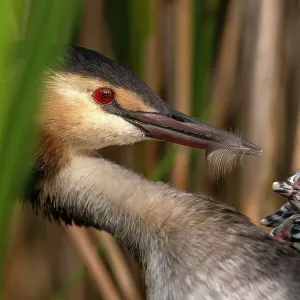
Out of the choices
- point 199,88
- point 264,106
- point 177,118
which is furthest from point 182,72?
point 177,118

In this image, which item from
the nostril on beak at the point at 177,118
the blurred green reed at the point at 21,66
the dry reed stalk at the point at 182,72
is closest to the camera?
the blurred green reed at the point at 21,66

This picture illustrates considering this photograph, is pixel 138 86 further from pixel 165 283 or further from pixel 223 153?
pixel 165 283

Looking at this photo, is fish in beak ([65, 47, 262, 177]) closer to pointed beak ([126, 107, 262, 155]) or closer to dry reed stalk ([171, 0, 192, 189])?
pointed beak ([126, 107, 262, 155])

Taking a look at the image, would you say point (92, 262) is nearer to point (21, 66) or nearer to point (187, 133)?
point (187, 133)

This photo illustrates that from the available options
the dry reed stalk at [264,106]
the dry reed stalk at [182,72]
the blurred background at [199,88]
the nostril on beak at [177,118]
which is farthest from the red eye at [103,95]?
the dry reed stalk at [264,106]

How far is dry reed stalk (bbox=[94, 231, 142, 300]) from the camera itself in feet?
5.81

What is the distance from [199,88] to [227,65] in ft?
0.30

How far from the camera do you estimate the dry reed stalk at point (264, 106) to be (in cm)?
165

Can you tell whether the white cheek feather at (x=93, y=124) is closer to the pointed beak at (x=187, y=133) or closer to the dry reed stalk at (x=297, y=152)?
the pointed beak at (x=187, y=133)

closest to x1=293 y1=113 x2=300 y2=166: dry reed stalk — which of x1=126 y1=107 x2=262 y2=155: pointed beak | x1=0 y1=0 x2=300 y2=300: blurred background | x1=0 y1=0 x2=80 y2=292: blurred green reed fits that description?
x1=0 y1=0 x2=300 y2=300: blurred background

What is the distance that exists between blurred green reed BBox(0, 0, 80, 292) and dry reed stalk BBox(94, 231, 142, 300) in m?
1.00

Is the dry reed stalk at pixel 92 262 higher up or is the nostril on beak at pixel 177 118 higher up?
the nostril on beak at pixel 177 118

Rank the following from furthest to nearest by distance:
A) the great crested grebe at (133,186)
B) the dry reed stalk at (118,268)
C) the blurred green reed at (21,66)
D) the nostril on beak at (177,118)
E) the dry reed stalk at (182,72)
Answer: the dry reed stalk at (118,268) → the dry reed stalk at (182,72) → the nostril on beak at (177,118) → the great crested grebe at (133,186) → the blurred green reed at (21,66)

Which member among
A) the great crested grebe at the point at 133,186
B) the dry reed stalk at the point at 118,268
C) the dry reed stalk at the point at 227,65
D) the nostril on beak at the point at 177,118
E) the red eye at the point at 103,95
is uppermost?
the dry reed stalk at the point at 227,65
